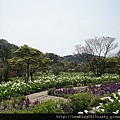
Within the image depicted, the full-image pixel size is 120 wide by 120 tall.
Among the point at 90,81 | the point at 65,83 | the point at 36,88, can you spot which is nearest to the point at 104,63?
the point at 90,81

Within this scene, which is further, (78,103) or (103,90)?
(103,90)

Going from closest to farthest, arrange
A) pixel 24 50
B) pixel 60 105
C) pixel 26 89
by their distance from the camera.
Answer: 1. pixel 60 105
2. pixel 26 89
3. pixel 24 50

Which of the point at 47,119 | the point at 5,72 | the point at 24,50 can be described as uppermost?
the point at 24,50

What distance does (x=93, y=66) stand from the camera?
2652 centimetres

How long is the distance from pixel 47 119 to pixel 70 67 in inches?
1439

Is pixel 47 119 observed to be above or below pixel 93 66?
below

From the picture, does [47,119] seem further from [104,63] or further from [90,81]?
[104,63]

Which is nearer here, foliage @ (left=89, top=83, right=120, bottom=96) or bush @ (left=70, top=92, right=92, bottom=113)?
bush @ (left=70, top=92, right=92, bottom=113)

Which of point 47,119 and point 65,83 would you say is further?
point 65,83

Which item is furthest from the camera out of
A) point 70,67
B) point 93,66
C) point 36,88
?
point 70,67

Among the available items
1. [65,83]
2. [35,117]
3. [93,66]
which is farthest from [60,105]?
[93,66]

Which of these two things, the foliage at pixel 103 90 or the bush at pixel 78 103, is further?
the foliage at pixel 103 90

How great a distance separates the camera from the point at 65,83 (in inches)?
516

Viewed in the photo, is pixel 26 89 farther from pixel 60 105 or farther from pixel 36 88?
pixel 60 105
